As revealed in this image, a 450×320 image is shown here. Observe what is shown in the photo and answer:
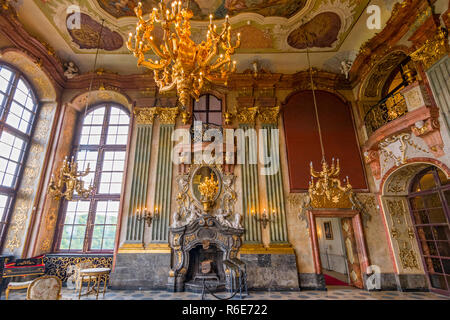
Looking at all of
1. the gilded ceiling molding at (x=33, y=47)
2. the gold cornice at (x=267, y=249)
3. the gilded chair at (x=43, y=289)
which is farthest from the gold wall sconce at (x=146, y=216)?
the gilded ceiling molding at (x=33, y=47)

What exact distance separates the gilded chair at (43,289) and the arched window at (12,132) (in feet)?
14.3

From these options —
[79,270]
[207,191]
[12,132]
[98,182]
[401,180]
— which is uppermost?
[12,132]

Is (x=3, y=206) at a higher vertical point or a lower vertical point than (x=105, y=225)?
higher

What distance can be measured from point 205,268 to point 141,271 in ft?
5.67

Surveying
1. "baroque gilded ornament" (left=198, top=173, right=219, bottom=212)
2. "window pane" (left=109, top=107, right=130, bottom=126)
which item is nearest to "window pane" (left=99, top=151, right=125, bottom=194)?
"window pane" (left=109, top=107, right=130, bottom=126)

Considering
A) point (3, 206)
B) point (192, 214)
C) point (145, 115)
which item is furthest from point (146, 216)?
point (3, 206)

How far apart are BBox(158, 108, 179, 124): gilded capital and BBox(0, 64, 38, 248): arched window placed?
4016 millimetres

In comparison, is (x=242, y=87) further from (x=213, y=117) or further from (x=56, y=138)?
(x=56, y=138)

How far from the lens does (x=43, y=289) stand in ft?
10.4

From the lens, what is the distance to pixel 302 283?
20.2ft

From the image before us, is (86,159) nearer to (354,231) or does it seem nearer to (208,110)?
(208,110)

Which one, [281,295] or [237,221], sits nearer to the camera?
[281,295]

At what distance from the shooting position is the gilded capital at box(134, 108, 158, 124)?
25.0 ft

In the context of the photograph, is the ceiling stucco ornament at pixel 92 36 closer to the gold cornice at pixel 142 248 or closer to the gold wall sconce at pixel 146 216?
the gold wall sconce at pixel 146 216
